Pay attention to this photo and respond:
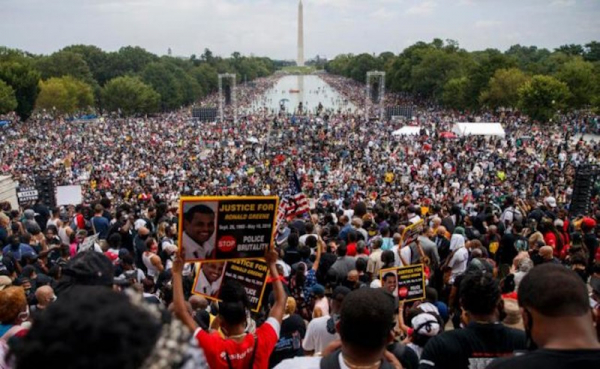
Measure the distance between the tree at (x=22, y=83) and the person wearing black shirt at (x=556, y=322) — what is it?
231 feet

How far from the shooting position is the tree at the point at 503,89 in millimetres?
63000

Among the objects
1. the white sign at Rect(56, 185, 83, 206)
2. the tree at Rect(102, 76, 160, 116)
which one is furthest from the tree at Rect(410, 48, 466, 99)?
the white sign at Rect(56, 185, 83, 206)

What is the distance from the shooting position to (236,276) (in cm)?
502

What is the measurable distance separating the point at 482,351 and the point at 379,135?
41.9 metres

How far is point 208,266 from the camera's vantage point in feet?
15.8

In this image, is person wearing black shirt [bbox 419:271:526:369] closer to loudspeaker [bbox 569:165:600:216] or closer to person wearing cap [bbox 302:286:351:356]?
person wearing cap [bbox 302:286:351:356]

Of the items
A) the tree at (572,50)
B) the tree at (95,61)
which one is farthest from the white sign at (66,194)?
the tree at (572,50)

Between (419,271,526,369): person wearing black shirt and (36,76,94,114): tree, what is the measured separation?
73356 mm

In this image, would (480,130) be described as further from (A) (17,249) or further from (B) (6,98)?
(B) (6,98)

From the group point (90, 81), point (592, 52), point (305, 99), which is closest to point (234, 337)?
point (90, 81)

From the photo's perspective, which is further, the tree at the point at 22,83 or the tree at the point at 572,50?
the tree at the point at 572,50

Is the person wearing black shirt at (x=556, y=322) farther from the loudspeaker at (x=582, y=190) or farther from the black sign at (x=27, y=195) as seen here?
the black sign at (x=27, y=195)

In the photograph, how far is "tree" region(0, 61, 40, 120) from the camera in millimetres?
65000

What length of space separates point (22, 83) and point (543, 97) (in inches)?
2195
